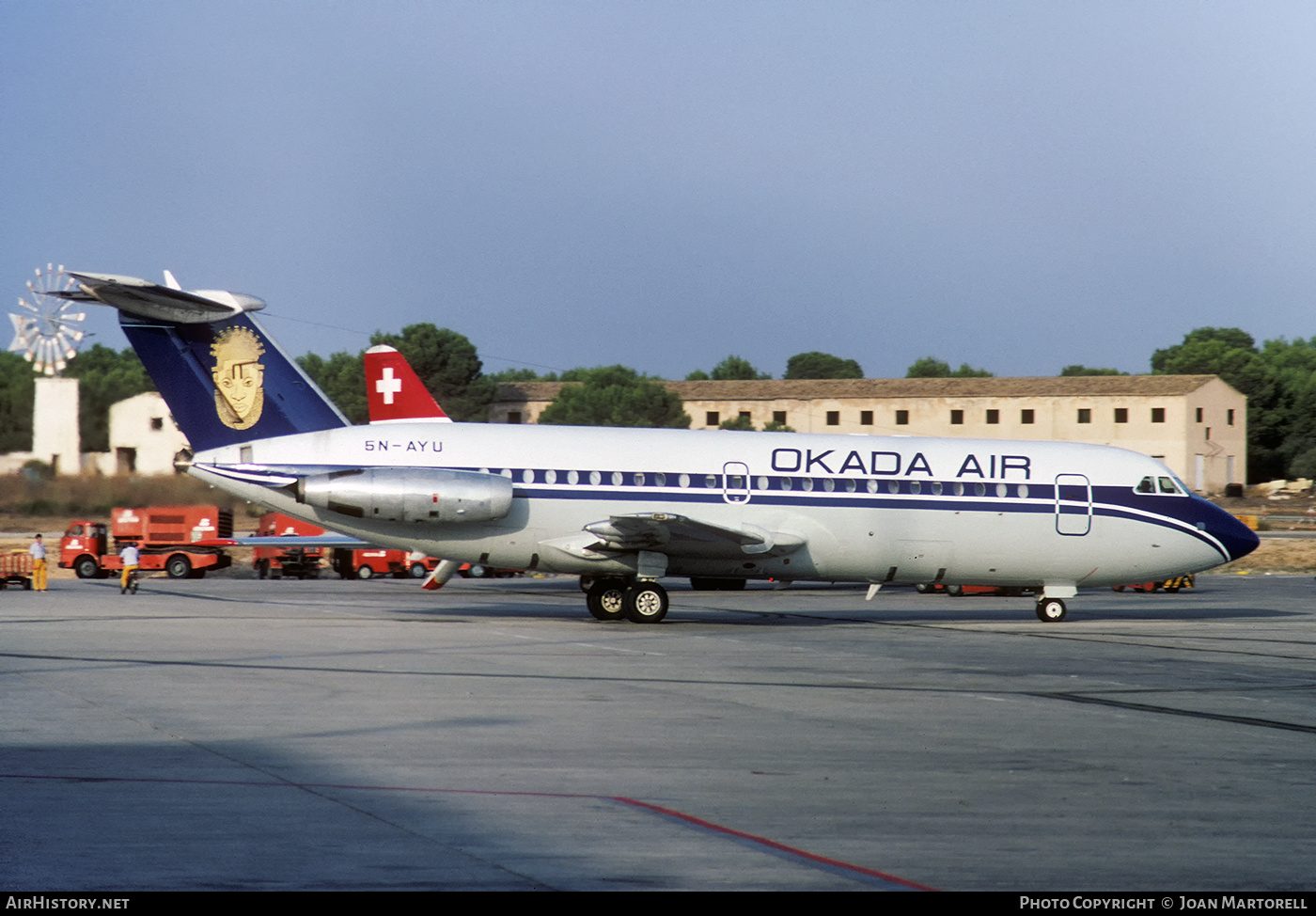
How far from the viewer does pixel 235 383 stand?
88.0ft

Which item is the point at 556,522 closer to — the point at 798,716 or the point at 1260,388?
the point at 798,716

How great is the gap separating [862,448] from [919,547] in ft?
7.78

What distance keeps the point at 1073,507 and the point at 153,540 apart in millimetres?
35296

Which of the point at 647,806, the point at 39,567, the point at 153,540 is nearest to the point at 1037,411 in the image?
the point at 153,540

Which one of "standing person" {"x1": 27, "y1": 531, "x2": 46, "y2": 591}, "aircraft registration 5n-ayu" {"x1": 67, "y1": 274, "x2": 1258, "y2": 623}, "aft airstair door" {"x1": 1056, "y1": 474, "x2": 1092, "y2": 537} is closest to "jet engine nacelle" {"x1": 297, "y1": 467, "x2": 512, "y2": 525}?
"aircraft registration 5n-ayu" {"x1": 67, "y1": 274, "x2": 1258, "y2": 623}

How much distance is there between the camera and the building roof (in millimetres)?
91375

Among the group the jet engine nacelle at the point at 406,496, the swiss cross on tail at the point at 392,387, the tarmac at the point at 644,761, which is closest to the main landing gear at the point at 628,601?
the tarmac at the point at 644,761

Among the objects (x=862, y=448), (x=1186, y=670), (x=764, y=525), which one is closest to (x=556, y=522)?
(x=764, y=525)

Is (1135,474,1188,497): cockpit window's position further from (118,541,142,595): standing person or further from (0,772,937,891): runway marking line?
(118,541,142,595): standing person

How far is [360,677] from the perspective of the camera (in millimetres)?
17828

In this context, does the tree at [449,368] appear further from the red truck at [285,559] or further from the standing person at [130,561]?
the standing person at [130,561]

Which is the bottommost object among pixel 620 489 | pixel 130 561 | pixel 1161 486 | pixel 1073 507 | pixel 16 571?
pixel 16 571

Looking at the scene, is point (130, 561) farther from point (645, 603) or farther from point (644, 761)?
point (644, 761)

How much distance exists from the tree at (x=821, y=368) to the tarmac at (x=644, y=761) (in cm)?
12638
